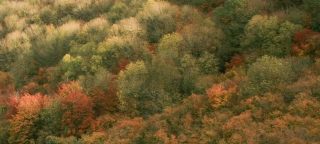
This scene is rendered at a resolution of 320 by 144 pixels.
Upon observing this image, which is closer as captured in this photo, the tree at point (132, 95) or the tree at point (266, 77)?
the tree at point (266, 77)

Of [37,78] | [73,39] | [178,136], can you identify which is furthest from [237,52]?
[37,78]

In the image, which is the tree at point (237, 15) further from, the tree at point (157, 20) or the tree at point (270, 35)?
the tree at point (157, 20)

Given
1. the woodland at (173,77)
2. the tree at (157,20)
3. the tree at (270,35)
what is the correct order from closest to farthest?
the woodland at (173,77), the tree at (270,35), the tree at (157,20)

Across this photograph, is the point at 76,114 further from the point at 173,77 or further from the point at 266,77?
the point at 266,77

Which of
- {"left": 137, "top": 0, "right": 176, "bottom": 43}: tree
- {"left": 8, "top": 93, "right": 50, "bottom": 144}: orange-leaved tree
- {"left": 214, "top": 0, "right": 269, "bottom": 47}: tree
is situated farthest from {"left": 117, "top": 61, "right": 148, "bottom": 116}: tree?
{"left": 214, "top": 0, "right": 269, "bottom": 47}: tree

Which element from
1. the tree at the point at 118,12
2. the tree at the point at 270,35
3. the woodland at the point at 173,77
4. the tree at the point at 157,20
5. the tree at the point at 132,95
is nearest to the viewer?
the woodland at the point at 173,77

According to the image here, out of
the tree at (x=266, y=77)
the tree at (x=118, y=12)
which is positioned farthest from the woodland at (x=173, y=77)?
the tree at (x=118, y=12)

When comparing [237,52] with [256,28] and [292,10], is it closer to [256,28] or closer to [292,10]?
[256,28]

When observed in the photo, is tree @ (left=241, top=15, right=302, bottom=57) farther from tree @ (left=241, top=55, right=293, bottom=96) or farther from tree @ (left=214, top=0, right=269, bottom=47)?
tree @ (left=241, top=55, right=293, bottom=96)
